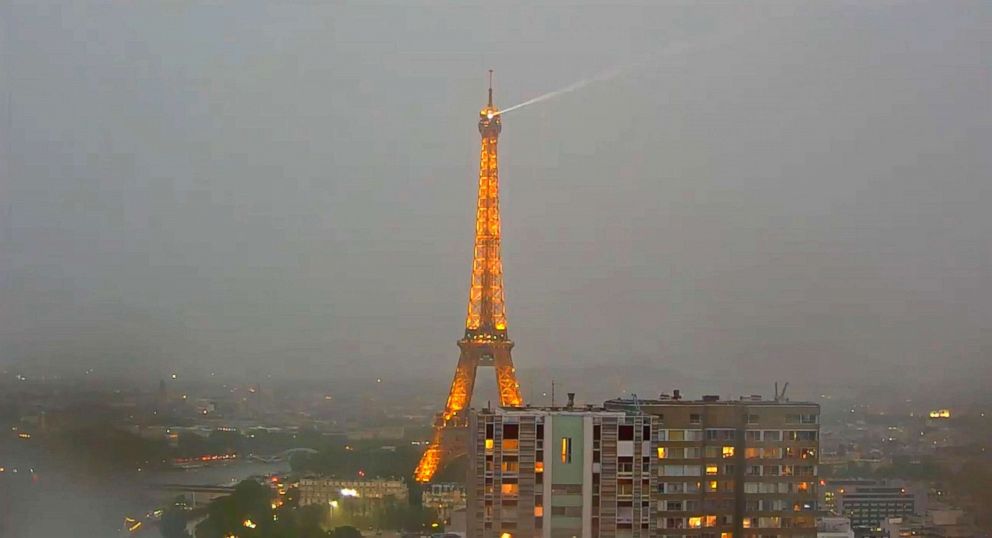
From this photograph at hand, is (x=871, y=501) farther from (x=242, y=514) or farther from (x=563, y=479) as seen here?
(x=242, y=514)

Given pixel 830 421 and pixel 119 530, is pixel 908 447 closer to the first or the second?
pixel 830 421

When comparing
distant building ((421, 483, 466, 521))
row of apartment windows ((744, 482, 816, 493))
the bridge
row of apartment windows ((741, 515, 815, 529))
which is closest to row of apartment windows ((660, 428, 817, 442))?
Result: row of apartment windows ((744, 482, 816, 493))

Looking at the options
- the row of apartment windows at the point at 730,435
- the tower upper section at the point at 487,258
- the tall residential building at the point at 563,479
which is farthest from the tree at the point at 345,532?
the row of apartment windows at the point at 730,435

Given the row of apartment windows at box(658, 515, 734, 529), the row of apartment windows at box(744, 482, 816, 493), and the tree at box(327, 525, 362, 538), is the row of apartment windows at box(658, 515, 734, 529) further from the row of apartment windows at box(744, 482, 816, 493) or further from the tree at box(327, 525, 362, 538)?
the tree at box(327, 525, 362, 538)

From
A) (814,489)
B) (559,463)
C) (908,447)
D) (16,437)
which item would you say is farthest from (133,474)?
(908,447)

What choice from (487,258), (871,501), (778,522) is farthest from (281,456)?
(871,501)

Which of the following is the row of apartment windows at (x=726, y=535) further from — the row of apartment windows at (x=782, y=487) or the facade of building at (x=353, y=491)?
the facade of building at (x=353, y=491)
